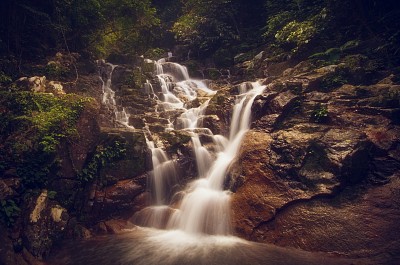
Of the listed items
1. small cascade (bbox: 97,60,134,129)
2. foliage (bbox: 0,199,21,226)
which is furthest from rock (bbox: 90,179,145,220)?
small cascade (bbox: 97,60,134,129)

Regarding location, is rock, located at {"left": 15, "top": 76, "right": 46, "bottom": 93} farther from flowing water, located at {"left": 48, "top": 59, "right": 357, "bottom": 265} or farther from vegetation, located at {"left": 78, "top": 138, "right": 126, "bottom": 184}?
flowing water, located at {"left": 48, "top": 59, "right": 357, "bottom": 265}

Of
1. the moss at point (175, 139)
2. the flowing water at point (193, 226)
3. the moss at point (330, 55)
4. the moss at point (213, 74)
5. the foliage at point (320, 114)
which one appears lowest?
the flowing water at point (193, 226)

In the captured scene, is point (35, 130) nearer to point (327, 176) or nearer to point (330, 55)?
point (327, 176)

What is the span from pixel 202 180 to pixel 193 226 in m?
2.32

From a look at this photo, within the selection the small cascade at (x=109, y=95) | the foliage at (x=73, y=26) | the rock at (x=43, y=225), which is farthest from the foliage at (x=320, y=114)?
the foliage at (x=73, y=26)

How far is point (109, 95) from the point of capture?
15.3m

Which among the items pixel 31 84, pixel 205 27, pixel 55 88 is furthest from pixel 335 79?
pixel 205 27

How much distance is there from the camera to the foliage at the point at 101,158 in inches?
371

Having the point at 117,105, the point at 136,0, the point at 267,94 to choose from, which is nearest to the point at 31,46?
the point at 117,105

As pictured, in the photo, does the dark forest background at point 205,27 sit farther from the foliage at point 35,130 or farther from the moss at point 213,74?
the foliage at point 35,130

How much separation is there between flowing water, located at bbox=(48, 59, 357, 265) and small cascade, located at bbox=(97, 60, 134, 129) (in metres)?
2.33

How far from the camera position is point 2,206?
7.22 meters

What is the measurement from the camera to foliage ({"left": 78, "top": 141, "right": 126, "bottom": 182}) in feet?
30.9

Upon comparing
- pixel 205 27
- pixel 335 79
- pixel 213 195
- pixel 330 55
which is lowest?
pixel 213 195
